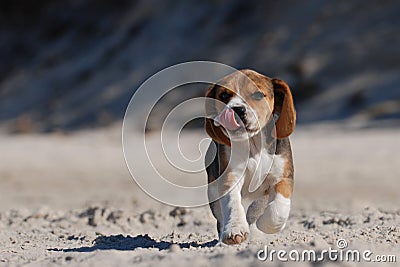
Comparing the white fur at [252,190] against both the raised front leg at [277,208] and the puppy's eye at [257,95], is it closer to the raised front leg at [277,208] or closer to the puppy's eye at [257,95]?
the raised front leg at [277,208]

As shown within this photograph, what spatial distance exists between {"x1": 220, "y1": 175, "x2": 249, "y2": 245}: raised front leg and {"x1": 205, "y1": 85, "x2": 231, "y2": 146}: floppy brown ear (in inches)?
10.0

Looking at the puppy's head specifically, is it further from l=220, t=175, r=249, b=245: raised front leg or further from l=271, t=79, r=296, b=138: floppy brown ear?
l=220, t=175, r=249, b=245: raised front leg

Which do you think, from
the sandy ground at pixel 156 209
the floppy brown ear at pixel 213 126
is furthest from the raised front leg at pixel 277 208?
the floppy brown ear at pixel 213 126

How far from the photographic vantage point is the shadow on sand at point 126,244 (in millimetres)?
6438

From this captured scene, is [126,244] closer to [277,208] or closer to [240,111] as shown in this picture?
[277,208]

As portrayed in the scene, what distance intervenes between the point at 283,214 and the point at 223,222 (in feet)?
1.40

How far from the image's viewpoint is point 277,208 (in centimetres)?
582

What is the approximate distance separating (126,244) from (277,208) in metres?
1.49

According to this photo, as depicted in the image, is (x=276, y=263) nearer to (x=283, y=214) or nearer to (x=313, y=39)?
(x=283, y=214)

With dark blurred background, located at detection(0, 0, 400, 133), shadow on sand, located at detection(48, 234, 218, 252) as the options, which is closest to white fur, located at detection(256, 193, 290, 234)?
shadow on sand, located at detection(48, 234, 218, 252)

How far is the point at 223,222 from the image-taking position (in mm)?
5750

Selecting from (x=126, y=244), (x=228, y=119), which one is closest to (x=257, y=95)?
(x=228, y=119)

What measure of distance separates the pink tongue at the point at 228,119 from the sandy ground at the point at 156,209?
783 millimetres

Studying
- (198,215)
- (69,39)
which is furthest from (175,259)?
(69,39)
